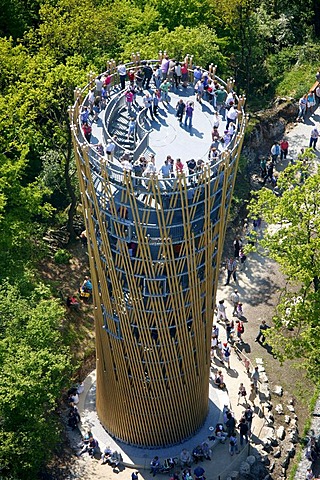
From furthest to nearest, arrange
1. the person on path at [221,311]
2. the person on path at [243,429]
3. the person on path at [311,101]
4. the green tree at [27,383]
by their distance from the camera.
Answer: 1. the person on path at [311,101]
2. the person on path at [221,311]
3. the person on path at [243,429]
4. the green tree at [27,383]

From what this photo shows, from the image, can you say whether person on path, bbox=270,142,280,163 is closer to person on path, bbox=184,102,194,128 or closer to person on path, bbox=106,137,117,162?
person on path, bbox=184,102,194,128

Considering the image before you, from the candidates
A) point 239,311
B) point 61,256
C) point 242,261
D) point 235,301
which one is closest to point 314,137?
point 242,261

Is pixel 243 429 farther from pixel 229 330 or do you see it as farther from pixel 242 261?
pixel 242 261

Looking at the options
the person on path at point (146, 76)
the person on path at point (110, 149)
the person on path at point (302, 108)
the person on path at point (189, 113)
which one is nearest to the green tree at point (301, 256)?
the person on path at point (189, 113)

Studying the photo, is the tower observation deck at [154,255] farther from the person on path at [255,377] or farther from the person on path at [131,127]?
the person on path at [255,377]

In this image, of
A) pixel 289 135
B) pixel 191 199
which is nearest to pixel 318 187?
pixel 191 199

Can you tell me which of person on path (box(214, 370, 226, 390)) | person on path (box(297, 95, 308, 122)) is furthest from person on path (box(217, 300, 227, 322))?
person on path (box(297, 95, 308, 122))
